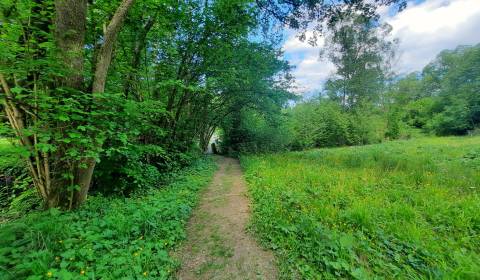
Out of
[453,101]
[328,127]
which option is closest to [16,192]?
[328,127]

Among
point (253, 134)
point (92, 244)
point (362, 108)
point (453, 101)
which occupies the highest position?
point (453, 101)

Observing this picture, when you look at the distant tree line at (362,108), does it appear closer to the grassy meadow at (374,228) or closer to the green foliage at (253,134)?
the green foliage at (253,134)

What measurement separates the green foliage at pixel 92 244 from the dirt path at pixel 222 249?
213 mm

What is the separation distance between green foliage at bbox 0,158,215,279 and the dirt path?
0.70 feet

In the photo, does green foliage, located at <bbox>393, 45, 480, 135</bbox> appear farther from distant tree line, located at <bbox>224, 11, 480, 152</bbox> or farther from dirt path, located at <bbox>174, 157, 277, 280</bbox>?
dirt path, located at <bbox>174, 157, 277, 280</bbox>

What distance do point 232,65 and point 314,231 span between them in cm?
735

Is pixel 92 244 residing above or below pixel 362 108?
below

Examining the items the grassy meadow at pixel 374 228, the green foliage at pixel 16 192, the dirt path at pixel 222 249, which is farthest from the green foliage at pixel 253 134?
the green foliage at pixel 16 192

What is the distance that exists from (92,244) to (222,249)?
5.03 feet

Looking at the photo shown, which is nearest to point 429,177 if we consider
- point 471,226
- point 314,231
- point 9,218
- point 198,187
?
point 471,226

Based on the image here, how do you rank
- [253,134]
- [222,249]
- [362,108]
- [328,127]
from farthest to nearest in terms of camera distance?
[362,108], [328,127], [253,134], [222,249]

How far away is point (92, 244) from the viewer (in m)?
2.27

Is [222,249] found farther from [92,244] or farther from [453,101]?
[453,101]

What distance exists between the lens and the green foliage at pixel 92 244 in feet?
6.07
